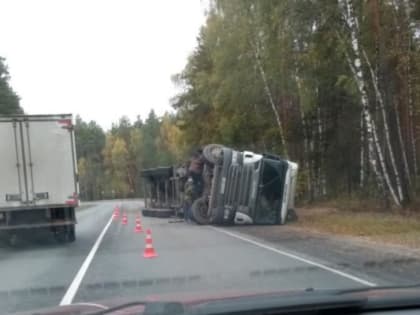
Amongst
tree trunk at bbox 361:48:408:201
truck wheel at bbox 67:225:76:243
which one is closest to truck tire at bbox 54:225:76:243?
truck wheel at bbox 67:225:76:243

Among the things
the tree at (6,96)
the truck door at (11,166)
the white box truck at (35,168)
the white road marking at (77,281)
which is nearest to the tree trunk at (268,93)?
the white box truck at (35,168)

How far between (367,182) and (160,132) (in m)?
98.8

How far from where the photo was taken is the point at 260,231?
76.8ft

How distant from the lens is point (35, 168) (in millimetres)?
20156

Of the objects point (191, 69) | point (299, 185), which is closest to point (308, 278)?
point (299, 185)

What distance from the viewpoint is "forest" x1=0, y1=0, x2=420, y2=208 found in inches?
948

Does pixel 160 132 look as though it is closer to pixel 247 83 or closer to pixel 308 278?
pixel 247 83

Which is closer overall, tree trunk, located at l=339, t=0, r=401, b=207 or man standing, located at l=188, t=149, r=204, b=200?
tree trunk, located at l=339, t=0, r=401, b=207

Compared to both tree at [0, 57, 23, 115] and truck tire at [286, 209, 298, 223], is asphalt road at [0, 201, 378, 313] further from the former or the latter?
tree at [0, 57, 23, 115]

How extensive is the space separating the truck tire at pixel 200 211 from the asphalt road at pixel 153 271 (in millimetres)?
7826

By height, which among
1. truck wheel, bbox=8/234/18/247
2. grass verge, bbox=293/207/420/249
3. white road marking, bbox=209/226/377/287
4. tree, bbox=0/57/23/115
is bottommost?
grass verge, bbox=293/207/420/249

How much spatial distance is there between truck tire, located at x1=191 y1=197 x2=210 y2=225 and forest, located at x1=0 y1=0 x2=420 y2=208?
588 cm

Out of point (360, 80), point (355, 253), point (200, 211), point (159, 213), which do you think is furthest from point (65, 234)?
point (159, 213)

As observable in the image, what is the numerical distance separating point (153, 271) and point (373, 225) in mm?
10326
